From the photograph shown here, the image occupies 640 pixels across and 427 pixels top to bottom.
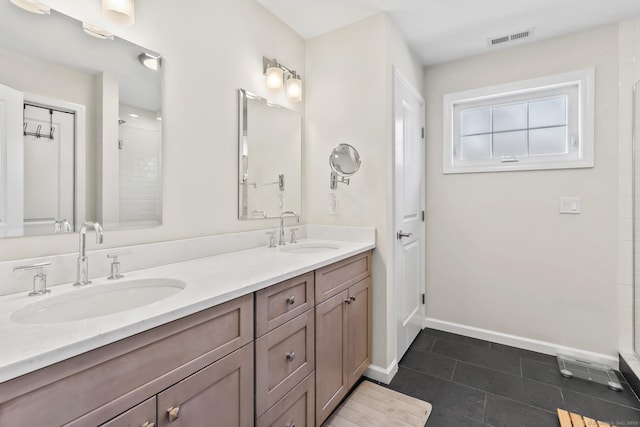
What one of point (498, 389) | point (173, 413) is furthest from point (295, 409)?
point (498, 389)

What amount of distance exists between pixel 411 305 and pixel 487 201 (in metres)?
1.07

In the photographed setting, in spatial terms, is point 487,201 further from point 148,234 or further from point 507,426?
point 148,234

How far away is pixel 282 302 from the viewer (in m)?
1.23

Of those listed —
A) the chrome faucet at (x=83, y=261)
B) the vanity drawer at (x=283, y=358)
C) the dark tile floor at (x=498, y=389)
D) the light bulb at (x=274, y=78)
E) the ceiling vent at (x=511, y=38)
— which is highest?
the ceiling vent at (x=511, y=38)

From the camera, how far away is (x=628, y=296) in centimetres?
207

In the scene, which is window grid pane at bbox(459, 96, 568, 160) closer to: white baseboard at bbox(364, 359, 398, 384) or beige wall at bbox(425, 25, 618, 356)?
beige wall at bbox(425, 25, 618, 356)

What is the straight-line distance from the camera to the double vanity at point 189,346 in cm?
63

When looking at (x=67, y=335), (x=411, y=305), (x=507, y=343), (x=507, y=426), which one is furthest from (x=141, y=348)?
(x=507, y=343)

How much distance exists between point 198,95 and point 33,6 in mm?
648

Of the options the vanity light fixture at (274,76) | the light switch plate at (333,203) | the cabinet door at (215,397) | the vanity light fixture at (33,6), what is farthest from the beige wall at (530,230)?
the vanity light fixture at (33,6)

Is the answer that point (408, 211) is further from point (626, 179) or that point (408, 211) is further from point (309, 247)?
point (626, 179)

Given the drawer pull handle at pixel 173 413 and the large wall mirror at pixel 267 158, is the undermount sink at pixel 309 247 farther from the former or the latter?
the drawer pull handle at pixel 173 413

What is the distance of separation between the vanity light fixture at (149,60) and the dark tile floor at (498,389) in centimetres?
223

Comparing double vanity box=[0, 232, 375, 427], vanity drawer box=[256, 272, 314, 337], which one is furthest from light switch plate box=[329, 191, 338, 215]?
vanity drawer box=[256, 272, 314, 337]
